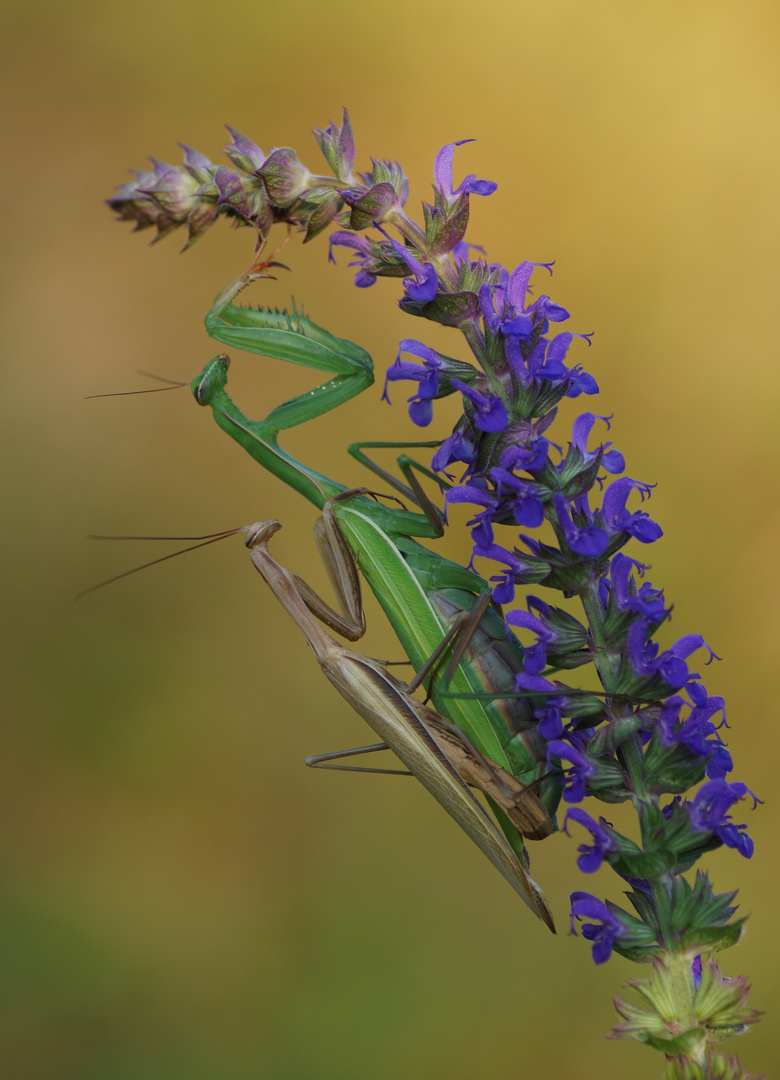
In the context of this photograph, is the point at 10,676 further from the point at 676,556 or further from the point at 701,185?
the point at 701,185

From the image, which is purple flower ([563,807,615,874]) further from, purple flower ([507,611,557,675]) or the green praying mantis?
the green praying mantis

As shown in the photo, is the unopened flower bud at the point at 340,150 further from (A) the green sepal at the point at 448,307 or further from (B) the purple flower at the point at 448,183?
(A) the green sepal at the point at 448,307

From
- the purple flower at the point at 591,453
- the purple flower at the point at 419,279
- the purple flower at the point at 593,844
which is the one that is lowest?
the purple flower at the point at 593,844

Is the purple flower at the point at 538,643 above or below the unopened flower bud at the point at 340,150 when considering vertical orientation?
below

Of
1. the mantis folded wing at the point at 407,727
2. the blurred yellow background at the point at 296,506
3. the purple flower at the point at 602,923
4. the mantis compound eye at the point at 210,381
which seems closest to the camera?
the purple flower at the point at 602,923

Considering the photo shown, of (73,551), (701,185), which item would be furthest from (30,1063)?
(701,185)

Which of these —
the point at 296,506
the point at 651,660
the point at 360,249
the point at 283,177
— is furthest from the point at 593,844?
the point at 296,506

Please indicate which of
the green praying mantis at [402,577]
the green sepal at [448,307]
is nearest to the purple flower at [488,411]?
the green sepal at [448,307]

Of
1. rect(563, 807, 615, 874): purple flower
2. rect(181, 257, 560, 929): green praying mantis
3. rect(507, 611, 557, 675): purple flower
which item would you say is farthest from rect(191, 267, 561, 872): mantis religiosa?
rect(563, 807, 615, 874): purple flower
